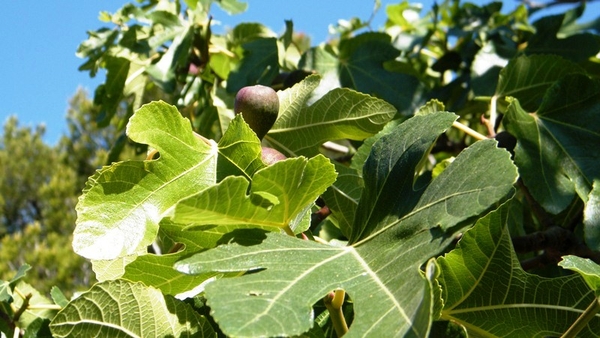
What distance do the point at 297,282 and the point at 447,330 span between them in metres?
0.39

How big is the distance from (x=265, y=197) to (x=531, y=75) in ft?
3.54

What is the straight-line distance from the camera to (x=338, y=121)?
50.8 inches

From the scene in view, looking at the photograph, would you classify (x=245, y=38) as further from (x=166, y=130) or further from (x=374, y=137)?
(x=166, y=130)

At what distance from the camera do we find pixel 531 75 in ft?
5.58

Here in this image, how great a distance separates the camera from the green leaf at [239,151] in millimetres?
983

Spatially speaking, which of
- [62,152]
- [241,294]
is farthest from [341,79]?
[62,152]

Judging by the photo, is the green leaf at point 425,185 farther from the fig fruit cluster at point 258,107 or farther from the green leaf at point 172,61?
the green leaf at point 172,61

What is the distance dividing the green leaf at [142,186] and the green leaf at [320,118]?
1.01ft

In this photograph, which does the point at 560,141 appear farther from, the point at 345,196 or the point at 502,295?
the point at 502,295

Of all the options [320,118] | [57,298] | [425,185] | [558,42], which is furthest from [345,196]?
[558,42]

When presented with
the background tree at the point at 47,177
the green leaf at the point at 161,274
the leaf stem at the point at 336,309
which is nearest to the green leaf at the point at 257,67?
the green leaf at the point at 161,274

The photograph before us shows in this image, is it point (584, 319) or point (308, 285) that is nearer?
point (308, 285)

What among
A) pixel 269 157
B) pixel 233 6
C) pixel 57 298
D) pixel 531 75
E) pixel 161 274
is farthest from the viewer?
pixel 233 6

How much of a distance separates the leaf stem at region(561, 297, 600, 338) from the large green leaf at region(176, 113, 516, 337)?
23 cm
